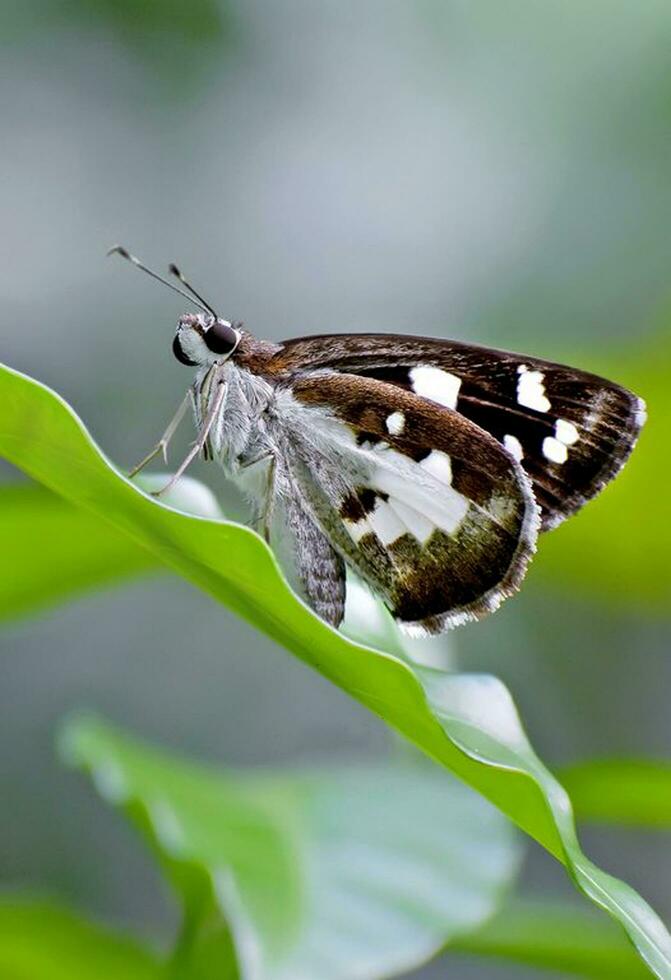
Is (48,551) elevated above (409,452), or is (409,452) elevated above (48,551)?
(409,452)

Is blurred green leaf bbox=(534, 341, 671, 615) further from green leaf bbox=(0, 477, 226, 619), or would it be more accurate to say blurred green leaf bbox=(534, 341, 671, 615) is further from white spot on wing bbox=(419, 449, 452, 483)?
green leaf bbox=(0, 477, 226, 619)

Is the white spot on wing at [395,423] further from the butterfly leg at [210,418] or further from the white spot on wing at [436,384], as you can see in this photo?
the butterfly leg at [210,418]

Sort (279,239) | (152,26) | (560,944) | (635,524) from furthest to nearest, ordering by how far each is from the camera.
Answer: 1. (279,239)
2. (152,26)
3. (635,524)
4. (560,944)

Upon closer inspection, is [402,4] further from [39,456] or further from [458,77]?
[39,456]

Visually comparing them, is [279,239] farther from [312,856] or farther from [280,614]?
[280,614]

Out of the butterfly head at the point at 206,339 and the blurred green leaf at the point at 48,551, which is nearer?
the blurred green leaf at the point at 48,551

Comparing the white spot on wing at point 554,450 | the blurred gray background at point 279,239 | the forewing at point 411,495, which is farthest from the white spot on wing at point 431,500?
the blurred gray background at point 279,239

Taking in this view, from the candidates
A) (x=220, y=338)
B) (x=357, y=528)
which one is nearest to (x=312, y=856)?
(x=357, y=528)
